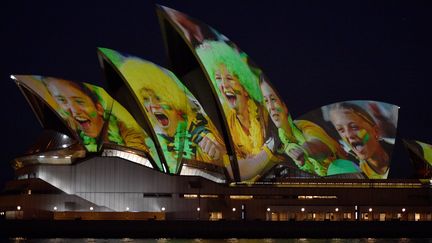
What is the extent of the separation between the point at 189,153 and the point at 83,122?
883 centimetres

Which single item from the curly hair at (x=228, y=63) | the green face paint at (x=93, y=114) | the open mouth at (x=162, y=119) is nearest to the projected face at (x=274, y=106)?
the curly hair at (x=228, y=63)

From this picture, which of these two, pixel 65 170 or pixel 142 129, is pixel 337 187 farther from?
pixel 65 170

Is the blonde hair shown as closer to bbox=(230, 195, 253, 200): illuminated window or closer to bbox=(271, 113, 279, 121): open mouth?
bbox=(230, 195, 253, 200): illuminated window

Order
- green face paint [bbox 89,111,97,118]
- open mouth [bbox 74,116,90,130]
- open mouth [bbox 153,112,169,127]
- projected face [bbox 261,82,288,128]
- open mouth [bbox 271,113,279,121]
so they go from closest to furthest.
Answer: open mouth [bbox 74,116,90,130] < green face paint [bbox 89,111,97,118] < open mouth [bbox 153,112,169,127] < projected face [bbox 261,82,288,128] < open mouth [bbox 271,113,279,121]

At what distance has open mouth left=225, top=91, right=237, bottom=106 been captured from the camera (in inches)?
2601

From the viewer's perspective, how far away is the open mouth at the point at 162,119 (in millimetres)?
65000

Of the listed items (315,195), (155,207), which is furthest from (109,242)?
(315,195)

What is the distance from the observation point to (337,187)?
69.9 metres

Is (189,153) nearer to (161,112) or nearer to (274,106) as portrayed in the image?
(161,112)

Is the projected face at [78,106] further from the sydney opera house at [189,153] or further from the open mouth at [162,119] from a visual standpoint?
the open mouth at [162,119]

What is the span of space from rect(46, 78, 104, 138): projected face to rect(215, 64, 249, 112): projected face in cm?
962

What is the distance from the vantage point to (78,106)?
6359 cm

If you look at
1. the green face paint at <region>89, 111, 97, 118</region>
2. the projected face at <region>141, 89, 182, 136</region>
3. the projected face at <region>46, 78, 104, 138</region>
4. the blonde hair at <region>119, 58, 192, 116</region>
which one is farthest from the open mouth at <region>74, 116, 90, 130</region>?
the projected face at <region>141, 89, 182, 136</region>

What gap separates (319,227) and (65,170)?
20004mm
